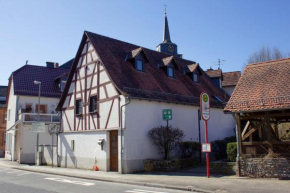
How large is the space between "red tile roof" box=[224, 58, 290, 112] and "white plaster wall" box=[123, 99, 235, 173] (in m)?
5.94

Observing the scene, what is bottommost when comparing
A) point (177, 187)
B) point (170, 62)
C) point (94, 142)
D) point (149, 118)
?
point (177, 187)

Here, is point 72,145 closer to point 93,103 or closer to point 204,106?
point 93,103

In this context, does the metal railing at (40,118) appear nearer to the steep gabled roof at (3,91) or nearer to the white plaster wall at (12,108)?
the white plaster wall at (12,108)

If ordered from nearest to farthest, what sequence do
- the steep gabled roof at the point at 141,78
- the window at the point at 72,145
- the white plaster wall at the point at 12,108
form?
1. the steep gabled roof at the point at 141,78
2. the window at the point at 72,145
3. the white plaster wall at the point at 12,108

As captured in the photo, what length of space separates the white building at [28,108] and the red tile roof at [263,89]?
20.8m

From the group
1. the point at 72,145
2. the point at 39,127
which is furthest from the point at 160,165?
the point at 39,127

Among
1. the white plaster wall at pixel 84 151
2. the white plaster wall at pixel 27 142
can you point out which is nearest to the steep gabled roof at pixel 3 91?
the white plaster wall at pixel 27 142

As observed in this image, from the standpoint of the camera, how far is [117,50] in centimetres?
2316

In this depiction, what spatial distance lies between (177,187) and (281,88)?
6.96 m

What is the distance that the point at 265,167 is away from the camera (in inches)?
558

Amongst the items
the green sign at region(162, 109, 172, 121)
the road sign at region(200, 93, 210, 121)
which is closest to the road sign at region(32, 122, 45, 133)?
the green sign at region(162, 109, 172, 121)

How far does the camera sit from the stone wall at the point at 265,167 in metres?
13.7

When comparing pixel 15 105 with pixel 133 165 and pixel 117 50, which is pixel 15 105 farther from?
pixel 133 165

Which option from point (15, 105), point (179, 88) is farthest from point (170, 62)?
point (15, 105)
